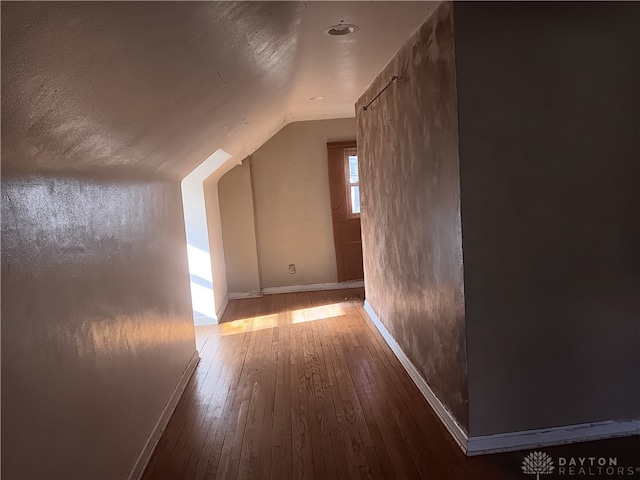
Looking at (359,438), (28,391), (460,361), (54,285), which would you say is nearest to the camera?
(28,391)

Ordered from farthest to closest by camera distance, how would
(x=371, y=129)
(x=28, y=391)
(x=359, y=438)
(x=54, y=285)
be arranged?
(x=371, y=129) < (x=359, y=438) < (x=54, y=285) < (x=28, y=391)

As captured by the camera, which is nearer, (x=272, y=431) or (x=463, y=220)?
(x=463, y=220)

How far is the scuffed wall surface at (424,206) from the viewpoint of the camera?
94.4 inches

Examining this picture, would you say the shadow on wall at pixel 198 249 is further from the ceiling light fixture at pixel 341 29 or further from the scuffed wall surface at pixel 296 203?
the ceiling light fixture at pixel 341 29

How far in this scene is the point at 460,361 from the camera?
2.46 meters

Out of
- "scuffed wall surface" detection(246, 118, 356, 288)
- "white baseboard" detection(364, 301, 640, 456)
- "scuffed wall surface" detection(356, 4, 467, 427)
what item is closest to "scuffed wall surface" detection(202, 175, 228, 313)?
"scuffed wall surface" detection(246, 118, 356, 288)

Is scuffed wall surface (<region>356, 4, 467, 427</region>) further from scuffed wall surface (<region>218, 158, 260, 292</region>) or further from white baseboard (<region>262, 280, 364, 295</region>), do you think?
scuffed wall surface (<region>218, 158, 260, 292</region>)

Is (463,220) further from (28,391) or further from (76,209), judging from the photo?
(28,391)

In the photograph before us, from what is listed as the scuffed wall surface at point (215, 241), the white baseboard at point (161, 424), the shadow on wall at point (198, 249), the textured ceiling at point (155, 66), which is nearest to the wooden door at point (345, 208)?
the scuffed wall surface at point (215, 241)

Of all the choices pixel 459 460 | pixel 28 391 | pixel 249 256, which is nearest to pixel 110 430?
pixel 28 391

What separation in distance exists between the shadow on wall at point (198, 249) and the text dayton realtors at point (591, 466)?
3.66 m

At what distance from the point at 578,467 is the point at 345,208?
4485mm

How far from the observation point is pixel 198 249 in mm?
5113

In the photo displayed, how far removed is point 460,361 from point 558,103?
4.23 ft
